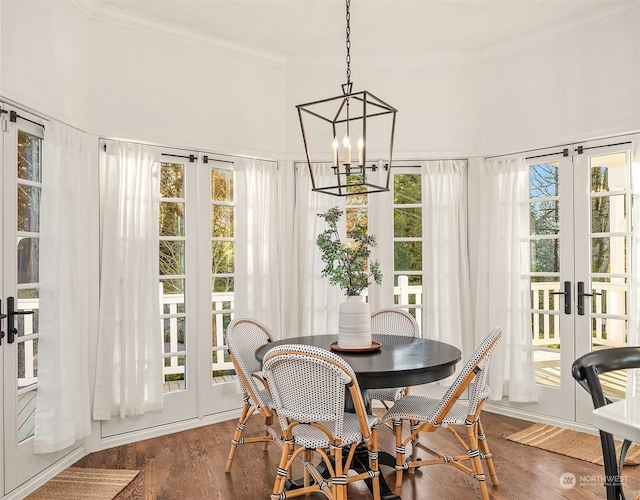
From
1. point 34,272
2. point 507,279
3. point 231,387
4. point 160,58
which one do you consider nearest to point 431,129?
point 507,279

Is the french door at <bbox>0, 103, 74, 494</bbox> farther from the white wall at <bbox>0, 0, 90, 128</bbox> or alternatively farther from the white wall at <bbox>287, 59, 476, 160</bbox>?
the white wall at <bbox>287, 59, 476, 160</bbox>

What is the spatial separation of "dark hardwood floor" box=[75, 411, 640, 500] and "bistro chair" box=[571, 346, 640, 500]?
4.09 ft

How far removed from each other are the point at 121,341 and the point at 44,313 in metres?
0.67

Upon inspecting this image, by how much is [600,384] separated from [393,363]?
3.80 feet

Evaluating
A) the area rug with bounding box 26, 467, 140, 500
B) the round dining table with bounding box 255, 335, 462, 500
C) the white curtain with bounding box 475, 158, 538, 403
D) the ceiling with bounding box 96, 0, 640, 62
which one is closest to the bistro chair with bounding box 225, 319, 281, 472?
the round dining table with bounding box 255, 335, 462, 500

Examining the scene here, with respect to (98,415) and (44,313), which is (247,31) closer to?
(44,313)

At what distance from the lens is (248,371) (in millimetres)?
3297

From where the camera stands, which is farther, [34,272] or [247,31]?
[247,31]

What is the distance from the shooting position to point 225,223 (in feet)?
14.3

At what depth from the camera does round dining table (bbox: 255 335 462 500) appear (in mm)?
2523

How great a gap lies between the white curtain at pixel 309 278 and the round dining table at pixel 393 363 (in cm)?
106

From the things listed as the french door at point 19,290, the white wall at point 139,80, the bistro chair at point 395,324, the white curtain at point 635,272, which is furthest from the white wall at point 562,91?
the french door at point 19,290

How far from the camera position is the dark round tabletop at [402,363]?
252 cm

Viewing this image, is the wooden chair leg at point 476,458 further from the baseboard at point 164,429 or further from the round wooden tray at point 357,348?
the baseboard at point 164,429
